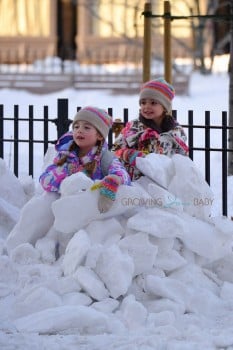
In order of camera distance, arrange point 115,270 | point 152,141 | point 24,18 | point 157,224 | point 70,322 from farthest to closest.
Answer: point 24,18 → point 152,141 → point 157,224 → point 115,270 → point 70,322

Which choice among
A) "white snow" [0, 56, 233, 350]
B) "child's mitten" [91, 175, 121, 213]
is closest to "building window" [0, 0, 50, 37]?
"white snow" [0, 56, 233, 350]

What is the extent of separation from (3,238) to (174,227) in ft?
5.76

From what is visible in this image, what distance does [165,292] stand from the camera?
6.32 meters

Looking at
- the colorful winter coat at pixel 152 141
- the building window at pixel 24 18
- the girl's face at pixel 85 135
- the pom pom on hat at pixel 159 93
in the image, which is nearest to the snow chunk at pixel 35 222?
the girl's face at pixel 85 135

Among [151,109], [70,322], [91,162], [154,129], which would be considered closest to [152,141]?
[154,129]

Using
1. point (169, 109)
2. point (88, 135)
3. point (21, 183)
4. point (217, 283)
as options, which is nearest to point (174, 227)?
point (217, 283)

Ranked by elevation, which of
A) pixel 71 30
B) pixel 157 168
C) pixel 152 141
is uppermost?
pixel 71 30

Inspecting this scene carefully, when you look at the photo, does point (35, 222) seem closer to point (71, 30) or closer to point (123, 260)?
point (123, 260)

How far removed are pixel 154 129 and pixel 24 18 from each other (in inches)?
908

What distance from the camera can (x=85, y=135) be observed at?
7039mm

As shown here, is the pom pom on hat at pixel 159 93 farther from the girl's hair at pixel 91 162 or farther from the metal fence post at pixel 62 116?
the metal fence post at pixel 62 116

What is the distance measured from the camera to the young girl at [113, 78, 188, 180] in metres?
7.57

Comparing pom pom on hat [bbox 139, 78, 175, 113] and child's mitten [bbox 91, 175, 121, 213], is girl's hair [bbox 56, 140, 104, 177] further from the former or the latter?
pom pom on hat [bbox 139, 78, 175, 113]

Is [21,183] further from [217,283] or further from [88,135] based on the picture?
[217,283]
